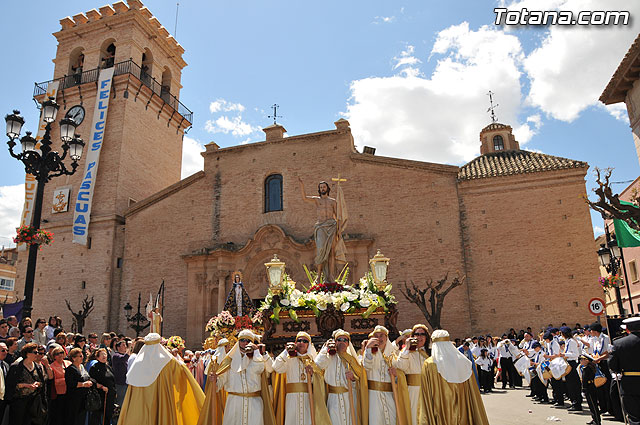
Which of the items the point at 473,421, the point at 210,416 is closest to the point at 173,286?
the point at 210,416

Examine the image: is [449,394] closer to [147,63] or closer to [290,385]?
[290,385]

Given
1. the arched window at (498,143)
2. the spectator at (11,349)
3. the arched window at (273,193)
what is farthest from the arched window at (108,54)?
the spectator at (11,349)

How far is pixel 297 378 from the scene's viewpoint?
6883 millimetres

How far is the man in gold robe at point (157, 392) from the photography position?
6.58 metres

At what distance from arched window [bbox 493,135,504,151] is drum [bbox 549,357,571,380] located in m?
20.6

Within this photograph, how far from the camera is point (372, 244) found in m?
22.5

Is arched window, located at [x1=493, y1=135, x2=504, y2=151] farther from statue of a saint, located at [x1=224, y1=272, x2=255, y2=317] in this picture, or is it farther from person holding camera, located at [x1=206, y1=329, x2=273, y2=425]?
person holding camera, located at [x1=206, y1=329, x2=273, y2=425]

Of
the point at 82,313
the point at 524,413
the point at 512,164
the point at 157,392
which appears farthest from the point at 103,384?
the point at 512,164

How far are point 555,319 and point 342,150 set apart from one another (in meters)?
12.3

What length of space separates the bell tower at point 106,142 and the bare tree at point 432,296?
1467 centimetres

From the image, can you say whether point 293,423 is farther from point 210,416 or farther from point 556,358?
point 556,358

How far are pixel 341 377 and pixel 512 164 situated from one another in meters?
18.9

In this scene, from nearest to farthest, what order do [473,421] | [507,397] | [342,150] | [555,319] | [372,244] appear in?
[473,421] < [507,397] < [555,319] < [372,244] < [342,150]

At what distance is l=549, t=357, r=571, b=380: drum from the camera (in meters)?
10.2
